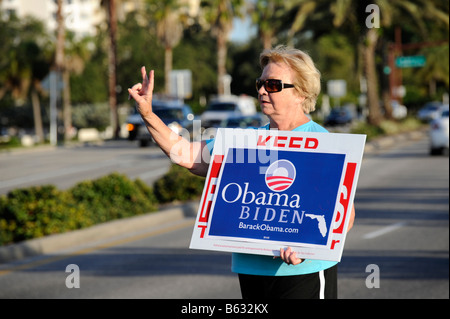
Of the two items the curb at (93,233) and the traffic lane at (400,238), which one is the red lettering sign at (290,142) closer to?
the traffic lane at (400,238)

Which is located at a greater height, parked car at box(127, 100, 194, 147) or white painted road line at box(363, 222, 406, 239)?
white painted road line at box(363, 222, 406, 239)

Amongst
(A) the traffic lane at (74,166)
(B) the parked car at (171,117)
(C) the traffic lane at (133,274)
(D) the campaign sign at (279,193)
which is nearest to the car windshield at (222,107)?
(B) the parked car at (171,117)

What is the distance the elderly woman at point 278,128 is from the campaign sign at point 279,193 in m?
0.13

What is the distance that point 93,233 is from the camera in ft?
40.6

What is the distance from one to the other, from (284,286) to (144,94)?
1.06 meters

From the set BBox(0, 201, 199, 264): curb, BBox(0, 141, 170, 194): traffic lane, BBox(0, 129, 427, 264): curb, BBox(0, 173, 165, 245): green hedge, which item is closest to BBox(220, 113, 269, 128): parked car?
BBox(0, 141, 170, 194): traffic lane

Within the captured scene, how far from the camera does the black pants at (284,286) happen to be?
13.1ft

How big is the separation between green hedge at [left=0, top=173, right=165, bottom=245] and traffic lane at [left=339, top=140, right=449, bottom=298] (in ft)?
12.0

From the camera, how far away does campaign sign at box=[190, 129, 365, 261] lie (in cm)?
388

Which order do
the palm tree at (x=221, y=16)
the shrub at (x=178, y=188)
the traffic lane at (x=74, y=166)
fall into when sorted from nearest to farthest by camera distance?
the shrub at (x=178, y=188)
the traffic lane at (x=74, y=166)
the palm tree at (x=221, y=16)

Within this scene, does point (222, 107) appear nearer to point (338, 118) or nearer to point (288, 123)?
point (338, 118)

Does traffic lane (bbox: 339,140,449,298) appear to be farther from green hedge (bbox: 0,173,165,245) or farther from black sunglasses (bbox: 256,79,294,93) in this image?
black sunglasses (bbox: 256,79,294,93)

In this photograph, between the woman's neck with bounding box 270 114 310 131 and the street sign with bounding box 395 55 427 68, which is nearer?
the woman's neck with bounding box 270 114 310 131

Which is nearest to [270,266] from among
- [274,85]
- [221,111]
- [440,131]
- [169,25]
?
[274,85]
